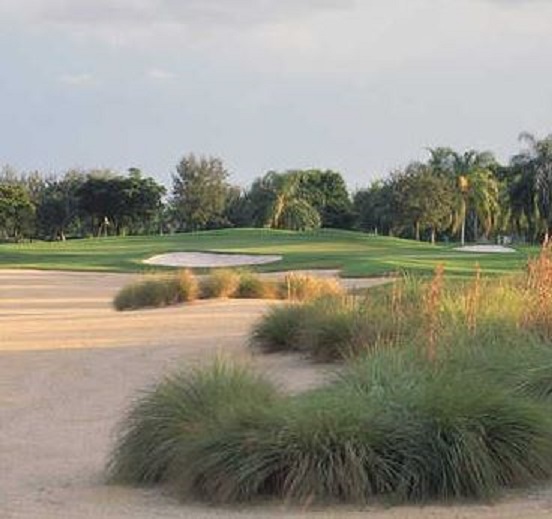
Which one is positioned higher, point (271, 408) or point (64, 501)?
point (271, 408)

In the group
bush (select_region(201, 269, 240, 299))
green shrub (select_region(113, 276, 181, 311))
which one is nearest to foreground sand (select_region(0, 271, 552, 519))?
green shrub (select_region(113, 276, 181, 311))

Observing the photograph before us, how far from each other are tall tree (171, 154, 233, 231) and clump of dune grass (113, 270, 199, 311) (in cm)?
7205

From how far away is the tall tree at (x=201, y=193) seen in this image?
324 ft

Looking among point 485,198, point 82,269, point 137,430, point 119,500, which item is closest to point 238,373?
point 137,430

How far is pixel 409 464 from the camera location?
715cm

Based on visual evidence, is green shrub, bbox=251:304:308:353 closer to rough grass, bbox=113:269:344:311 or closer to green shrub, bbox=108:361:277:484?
green shrub, bbox=108:361:277:484

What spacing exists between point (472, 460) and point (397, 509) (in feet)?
1.83

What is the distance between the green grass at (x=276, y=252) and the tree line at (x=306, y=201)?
58.7 ft

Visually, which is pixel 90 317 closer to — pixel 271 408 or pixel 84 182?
pixel 271 408

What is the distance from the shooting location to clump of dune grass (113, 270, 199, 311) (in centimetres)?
2600

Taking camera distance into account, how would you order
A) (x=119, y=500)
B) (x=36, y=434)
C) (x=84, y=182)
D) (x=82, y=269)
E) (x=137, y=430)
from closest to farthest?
(x=119, y=500) < (x=137, y=430) < (x=36, y=434) < (x=82, y=269) < (x=84, y=182)

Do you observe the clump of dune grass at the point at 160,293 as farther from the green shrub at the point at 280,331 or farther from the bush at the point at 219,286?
the green shrub at the point at 280,331

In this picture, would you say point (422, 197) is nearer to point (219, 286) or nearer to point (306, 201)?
point (306, 201)

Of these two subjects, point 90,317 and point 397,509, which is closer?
point 397,509
